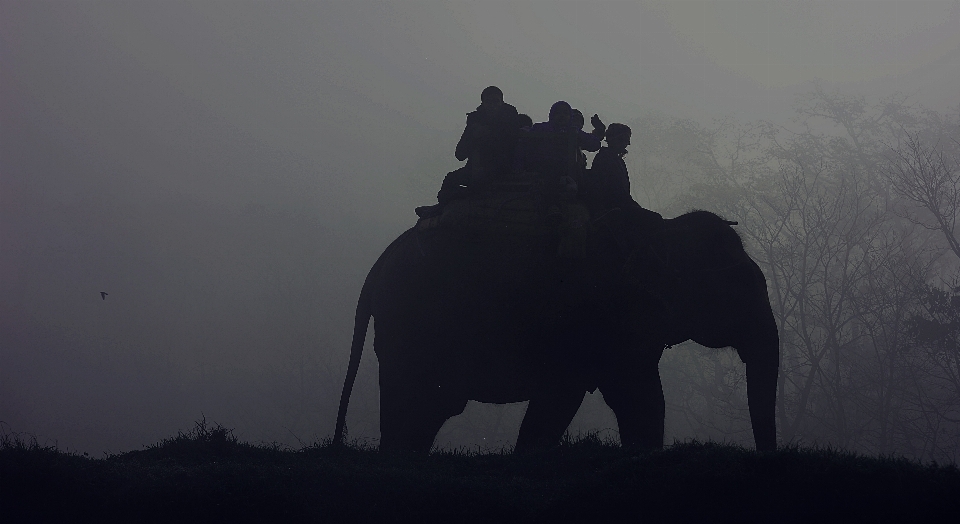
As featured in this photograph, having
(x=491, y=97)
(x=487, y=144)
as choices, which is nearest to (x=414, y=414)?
(x=487, y=144)

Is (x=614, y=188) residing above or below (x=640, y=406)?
above

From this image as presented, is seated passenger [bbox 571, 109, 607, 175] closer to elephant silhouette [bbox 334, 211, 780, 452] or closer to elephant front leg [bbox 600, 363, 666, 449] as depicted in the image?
elephant silhouette [bbox 334, 211, 780, 452]

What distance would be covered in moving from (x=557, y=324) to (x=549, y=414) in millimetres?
965

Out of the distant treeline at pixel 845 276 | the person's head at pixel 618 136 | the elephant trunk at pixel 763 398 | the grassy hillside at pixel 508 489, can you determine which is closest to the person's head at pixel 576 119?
the person's head at pixel 618 136

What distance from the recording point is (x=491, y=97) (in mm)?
8430

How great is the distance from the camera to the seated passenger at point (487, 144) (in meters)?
8.26

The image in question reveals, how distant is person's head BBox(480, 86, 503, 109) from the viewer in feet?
27.6

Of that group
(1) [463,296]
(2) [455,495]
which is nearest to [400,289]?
(1) [463,296]

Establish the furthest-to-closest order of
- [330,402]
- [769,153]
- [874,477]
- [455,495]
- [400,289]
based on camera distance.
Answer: [330,402]
[769,153]
[400,289]
[455,495]
[874,477]

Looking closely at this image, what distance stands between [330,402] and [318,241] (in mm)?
35084

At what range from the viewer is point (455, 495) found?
5.00 meters

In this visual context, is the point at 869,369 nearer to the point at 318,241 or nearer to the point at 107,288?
the point at 318,241

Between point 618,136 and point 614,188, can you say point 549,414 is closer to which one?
point 614,188

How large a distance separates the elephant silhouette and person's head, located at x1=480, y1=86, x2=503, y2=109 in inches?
58.6
